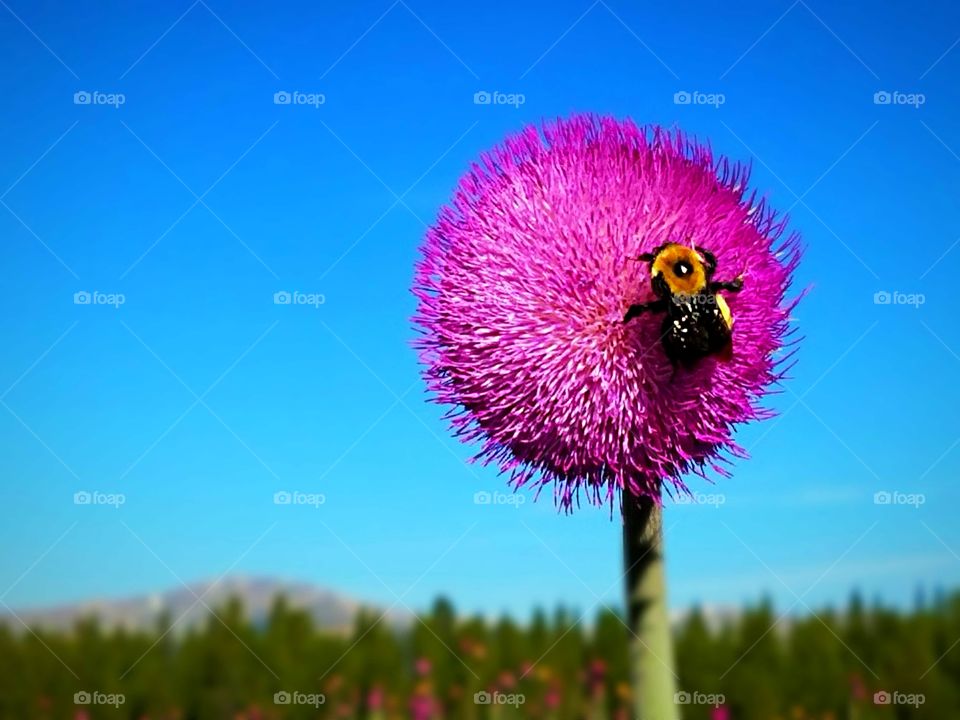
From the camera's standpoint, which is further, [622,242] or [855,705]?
[855,705]

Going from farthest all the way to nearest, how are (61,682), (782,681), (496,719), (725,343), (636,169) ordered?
1. (61,682)
2. (782,681)
3. (496,719)
4. (636,169)
5. (725,343)

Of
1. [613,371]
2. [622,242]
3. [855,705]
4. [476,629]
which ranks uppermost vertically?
[622,242]

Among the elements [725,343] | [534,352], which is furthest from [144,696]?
→ [725,343]

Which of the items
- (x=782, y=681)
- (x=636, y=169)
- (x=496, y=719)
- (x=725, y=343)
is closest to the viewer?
(x=725, y=343)

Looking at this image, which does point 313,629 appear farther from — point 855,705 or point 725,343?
point 725,343
